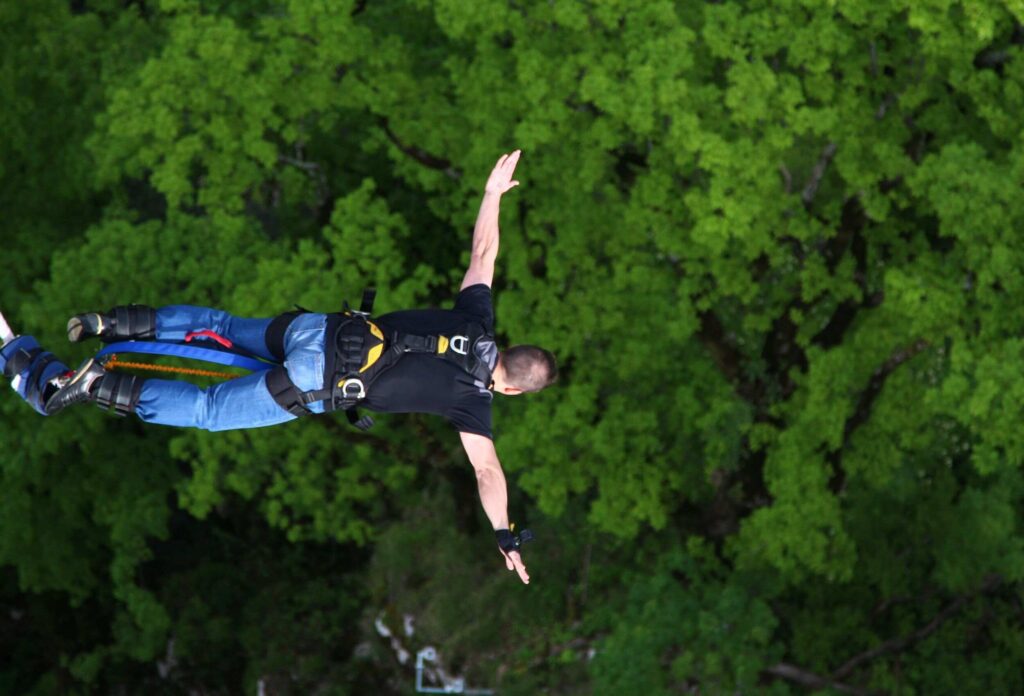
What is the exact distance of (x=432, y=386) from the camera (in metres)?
7.68

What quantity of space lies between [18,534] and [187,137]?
6604 mm

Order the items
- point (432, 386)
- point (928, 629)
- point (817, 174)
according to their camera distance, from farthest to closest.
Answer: point (928, 629) < point (817, 174) < point (432, 386)

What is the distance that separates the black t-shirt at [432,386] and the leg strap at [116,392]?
1.33 meters

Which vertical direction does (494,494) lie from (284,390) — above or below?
below

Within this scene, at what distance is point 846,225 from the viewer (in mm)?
15016

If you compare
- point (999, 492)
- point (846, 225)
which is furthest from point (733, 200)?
point (999, 492)

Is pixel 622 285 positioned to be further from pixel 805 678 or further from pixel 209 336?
pixel 209 336

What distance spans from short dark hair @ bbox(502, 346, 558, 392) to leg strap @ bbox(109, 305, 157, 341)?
217cm

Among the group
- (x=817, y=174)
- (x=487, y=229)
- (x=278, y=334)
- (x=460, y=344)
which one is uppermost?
(x=817, y=174)

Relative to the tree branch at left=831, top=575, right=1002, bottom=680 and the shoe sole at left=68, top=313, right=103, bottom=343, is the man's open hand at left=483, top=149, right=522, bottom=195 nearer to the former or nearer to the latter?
the shoe sole at left=68, top=313, right=103, bottom=343

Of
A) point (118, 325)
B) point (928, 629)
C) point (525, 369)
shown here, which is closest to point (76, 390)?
point (118, 325)

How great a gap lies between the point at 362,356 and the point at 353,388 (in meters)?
0.20

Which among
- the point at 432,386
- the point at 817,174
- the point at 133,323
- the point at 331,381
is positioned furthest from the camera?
the point at 817,174

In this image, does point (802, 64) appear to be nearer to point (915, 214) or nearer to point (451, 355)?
point (915, 214)
